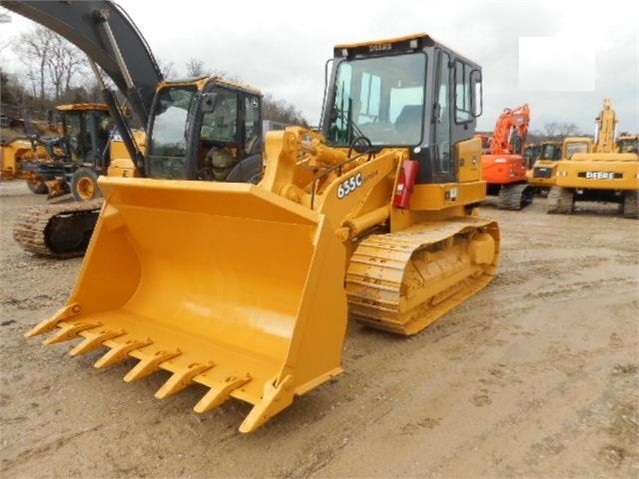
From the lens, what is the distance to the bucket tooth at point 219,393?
2.68 m

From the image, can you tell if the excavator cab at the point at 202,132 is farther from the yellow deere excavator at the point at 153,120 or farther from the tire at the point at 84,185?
the tire at the point at 84,185

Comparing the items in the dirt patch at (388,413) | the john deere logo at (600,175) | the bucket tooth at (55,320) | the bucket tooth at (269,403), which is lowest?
the dirt patch at (388,413)

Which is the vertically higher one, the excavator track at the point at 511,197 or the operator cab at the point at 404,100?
the operator cab at the point at 404,100

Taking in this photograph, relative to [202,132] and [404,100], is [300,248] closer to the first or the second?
[404,100]

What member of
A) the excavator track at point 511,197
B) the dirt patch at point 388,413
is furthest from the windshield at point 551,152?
the dirt patch at point 388,413

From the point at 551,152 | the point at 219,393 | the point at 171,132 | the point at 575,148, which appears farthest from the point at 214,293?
the point at 551,152

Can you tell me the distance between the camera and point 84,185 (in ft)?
42.8

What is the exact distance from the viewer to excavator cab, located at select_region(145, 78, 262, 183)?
6.30 meters

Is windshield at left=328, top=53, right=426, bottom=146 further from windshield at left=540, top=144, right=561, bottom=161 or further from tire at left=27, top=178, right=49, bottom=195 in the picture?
windshield at left=540, top=144, right=561, bottom=161

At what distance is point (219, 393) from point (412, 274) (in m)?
2.20

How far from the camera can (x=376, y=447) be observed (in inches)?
113

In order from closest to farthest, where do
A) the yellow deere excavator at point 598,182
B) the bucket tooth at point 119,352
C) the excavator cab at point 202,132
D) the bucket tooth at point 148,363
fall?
the bucket tooth at point 148,363
the bucket tooth at point 119,352
the excavator cab at point 202,132
the yellow deere excavator at point 598,182

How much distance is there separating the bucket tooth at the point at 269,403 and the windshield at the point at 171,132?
13.6 feet

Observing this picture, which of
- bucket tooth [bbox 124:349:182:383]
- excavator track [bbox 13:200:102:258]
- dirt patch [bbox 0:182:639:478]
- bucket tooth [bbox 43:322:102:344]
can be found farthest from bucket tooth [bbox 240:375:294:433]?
excavator track [bbox 13:200:102:258]
